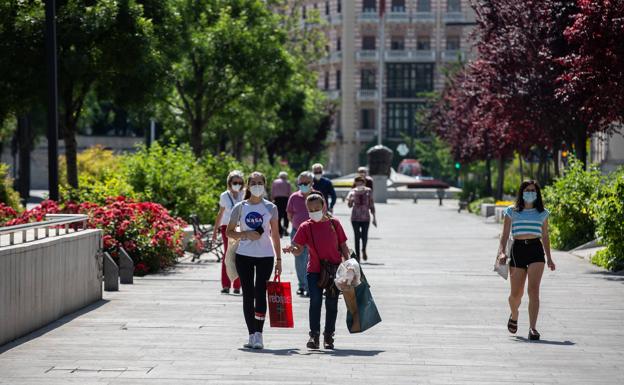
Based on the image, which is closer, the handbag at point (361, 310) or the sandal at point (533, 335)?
the handbag at point (361, 310)

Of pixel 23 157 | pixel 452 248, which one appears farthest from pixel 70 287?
pixel 23 157

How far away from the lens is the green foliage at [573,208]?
1070 inches

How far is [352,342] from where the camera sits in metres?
12.7

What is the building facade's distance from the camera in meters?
114

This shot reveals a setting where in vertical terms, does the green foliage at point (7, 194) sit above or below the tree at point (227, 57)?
below

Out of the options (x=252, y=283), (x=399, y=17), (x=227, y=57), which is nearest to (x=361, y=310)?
(x=252, y=283)

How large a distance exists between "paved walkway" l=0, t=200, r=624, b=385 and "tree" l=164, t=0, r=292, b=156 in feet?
74.6

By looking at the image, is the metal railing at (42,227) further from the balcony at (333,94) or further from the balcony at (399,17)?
the balcony at (399,17)

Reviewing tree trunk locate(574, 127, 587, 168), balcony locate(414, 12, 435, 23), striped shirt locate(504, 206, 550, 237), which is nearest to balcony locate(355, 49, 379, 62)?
balcony locate(414, 12, 435, 23)

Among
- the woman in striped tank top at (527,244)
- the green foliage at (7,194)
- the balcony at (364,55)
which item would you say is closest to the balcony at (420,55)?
the balcony at (364,55)

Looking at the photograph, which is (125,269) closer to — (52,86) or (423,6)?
(52,86)

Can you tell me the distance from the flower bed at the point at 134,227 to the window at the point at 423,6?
95104 mm

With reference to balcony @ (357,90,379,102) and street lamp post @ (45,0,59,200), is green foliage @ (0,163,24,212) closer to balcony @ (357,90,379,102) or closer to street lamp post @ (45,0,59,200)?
street lamp post @ (45,0,59,200)

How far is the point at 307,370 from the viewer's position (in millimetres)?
10672
